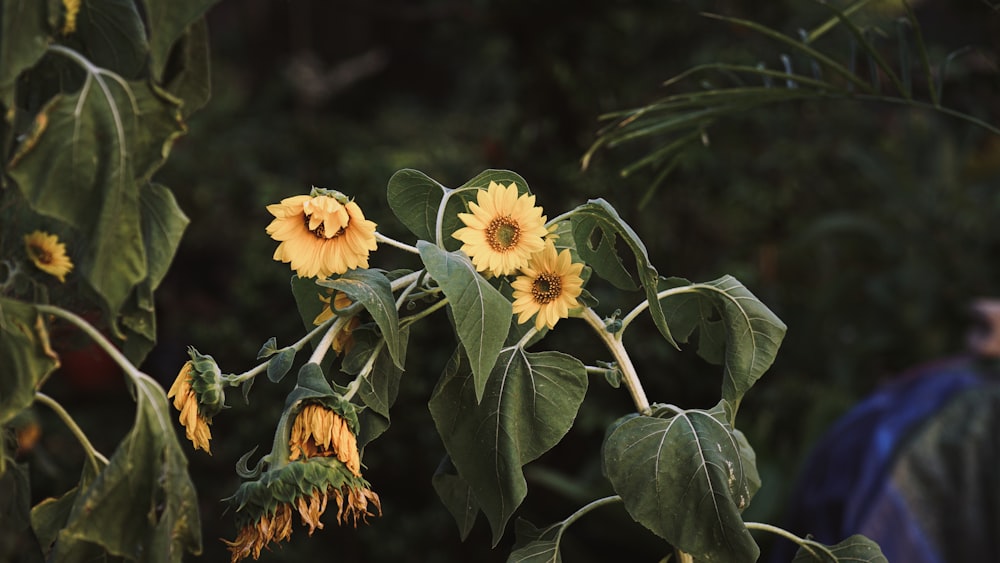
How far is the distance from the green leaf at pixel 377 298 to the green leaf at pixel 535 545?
134 millimetres

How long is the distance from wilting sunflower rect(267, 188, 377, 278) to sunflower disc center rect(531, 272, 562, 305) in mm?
90

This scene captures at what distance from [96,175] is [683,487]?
324mm

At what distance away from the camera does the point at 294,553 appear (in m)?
1.79

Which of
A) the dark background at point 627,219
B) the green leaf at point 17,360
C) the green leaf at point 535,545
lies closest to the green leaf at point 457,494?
the green leaf at point 535,545

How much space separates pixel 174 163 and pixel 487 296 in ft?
8.03

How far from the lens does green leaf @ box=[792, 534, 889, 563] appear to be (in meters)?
0.56

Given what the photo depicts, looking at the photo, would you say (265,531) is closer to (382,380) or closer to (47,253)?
(382,380)

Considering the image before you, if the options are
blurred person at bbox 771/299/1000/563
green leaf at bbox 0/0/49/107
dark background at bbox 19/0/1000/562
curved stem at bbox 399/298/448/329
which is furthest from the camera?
dark background at bbox 19/0/1000/562

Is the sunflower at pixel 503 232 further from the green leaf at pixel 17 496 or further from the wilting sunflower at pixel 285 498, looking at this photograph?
the green leaf at pixel 17 496

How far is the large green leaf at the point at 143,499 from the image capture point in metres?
0.46

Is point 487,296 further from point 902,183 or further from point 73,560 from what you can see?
point 902,183

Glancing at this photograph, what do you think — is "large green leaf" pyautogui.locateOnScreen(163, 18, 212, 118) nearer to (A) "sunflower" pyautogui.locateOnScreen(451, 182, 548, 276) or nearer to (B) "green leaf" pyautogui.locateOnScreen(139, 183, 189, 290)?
(B) "green leaf" pyautogui.locateOnScreen(139, 183, 189, 290)

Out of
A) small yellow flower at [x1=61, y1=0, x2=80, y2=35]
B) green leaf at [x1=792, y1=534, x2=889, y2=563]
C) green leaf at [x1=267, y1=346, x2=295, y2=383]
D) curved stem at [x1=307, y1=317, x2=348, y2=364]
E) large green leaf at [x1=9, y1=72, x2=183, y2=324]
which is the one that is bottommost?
green leaf at [x1=792, y1=534, x2=889, y2=563]

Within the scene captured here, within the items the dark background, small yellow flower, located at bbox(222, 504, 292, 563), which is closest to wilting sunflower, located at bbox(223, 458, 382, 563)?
small yellow flower, located at bbox(222, 504, 292, 563)
